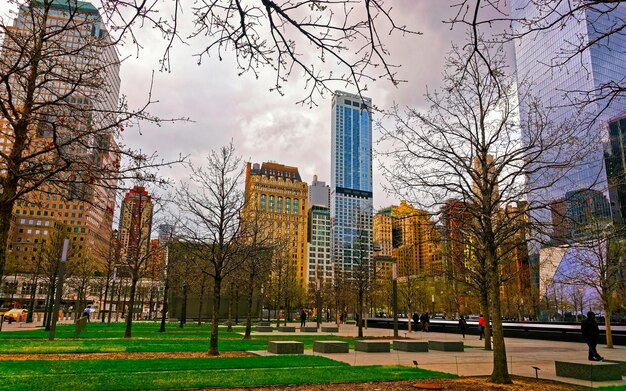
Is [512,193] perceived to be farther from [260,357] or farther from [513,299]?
[513,299]

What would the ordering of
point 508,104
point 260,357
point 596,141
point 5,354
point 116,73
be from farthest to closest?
point 260,357 → point 5,354 → point 508,104 → point 596,141 → point 116,73

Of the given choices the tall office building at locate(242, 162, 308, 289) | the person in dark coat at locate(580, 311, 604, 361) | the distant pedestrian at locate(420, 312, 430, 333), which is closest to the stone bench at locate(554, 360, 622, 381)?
the person in dark coat at locate(580, 311, 604, 361)

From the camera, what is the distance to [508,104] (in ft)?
46.4

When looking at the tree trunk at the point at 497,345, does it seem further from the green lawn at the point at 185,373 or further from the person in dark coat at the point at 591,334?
the person in dark coat at the point at 591,334

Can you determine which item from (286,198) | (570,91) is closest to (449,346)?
(570,91)

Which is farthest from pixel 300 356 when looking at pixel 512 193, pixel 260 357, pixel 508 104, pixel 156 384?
pixel 508 104

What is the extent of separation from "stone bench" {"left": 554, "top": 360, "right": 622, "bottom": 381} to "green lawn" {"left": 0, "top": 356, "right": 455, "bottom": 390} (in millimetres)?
3668

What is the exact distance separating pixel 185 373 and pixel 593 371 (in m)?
11.7

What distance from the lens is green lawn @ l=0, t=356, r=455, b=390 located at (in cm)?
989

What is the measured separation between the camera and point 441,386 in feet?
35.2

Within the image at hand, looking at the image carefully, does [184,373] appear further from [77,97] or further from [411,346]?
[411,346]

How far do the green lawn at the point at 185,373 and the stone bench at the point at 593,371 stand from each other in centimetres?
367

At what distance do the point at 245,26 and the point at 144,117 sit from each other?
115 inches

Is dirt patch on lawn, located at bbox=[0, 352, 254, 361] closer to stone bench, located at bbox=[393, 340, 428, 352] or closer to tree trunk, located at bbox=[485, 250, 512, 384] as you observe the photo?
stone bench, located at bbox=[393, 340, 428, 352]
